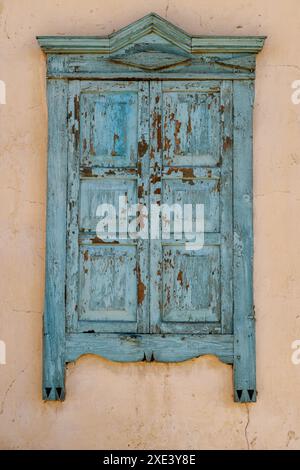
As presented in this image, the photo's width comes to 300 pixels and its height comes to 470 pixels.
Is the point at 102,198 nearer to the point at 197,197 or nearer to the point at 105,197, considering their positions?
the point at 105,197

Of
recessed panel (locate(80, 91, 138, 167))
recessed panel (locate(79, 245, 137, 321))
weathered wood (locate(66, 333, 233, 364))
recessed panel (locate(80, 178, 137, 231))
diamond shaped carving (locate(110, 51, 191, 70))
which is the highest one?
diamond shaped carving (locate(110, 51, 191, 70))

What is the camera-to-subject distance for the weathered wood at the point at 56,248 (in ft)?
13.6

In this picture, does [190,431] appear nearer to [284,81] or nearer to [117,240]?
[117,240]

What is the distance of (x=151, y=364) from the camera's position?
4176 mm

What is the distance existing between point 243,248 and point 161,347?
0.76m

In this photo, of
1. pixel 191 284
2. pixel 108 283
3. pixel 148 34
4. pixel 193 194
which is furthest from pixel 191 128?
pixel 108 283

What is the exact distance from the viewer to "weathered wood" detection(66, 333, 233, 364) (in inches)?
162

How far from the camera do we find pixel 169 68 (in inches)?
167

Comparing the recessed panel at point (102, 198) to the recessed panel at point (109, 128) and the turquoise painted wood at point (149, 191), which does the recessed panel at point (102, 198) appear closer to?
the turquoise painted wood at point (149, 191)

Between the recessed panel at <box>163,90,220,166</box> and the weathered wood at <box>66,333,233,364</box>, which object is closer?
the weathered wood at <box>66,333,233,364</box>

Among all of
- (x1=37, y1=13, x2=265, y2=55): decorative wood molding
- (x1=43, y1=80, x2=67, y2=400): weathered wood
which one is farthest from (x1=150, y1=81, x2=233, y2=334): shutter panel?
(x1=43, y1=80, x2=67, y2=400): weathered wood

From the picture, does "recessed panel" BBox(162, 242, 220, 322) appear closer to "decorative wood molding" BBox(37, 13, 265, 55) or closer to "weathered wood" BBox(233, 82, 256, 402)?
"weathered wood" BBox(233, 82, 256, 402)

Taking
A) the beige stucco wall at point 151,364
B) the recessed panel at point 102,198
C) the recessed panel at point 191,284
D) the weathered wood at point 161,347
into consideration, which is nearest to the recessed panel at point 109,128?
the recessed panel at point 102,198

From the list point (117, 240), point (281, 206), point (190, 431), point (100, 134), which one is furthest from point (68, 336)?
point (281, 206)
